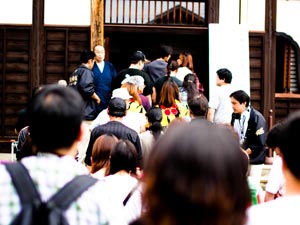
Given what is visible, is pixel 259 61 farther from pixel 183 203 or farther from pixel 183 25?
pixel 183 203

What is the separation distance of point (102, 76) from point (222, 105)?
246cm

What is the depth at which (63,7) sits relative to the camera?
573 inches

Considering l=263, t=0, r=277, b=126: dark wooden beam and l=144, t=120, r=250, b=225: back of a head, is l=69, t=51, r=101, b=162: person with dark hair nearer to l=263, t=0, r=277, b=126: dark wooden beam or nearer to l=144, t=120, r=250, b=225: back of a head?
l=263, t=0, r=277, b=126: dark wooden beam

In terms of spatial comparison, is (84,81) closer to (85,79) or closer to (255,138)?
(85,79)

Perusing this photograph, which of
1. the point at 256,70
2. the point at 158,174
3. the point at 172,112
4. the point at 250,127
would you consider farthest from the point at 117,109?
the point at 256,70

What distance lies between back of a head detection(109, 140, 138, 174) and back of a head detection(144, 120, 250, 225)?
3.24 m

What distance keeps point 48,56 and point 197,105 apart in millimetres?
6377

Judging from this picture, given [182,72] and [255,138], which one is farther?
[182,72]

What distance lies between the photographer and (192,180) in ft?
8.32

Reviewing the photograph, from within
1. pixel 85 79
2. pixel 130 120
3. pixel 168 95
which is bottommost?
pixel 130 120

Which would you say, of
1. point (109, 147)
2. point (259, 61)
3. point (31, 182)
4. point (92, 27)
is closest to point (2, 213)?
point (31, 182)

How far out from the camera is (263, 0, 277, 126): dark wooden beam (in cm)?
1506

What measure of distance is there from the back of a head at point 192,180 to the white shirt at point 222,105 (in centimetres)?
865

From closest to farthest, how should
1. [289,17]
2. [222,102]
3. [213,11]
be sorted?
A: [222,102] → [213,11] → [289,17]
